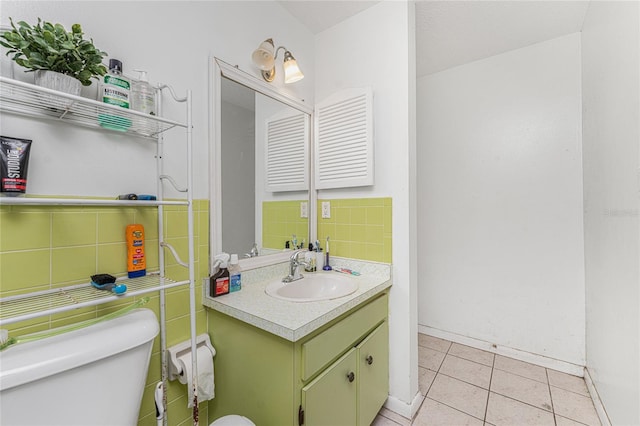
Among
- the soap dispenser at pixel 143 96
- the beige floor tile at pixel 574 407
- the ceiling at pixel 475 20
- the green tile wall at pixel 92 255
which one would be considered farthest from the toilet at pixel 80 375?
the beige floor tile at pixel 574 407

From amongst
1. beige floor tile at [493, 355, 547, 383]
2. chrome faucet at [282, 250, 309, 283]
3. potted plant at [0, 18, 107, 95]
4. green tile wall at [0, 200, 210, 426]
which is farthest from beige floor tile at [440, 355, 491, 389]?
potted plant at [0, 18, 107, 95]

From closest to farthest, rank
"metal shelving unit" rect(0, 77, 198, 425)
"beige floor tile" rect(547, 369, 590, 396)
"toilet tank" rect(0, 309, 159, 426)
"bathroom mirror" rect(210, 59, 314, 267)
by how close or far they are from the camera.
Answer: "toilet tank" rect(0, 309, 159, 426), "metal shelving unit" rect(0, 77, 198, 425), "bathroom mirror" rect(210, 59, 314, 267), "beige floor tile" rect(547, 369, 590, 396)

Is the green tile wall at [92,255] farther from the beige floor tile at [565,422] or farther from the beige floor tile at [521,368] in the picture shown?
the beige floor tile at [521,368]

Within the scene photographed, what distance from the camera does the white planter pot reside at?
0.73 metres

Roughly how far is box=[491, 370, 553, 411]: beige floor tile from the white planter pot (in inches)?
101

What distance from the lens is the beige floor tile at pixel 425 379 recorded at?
1732 millimetres

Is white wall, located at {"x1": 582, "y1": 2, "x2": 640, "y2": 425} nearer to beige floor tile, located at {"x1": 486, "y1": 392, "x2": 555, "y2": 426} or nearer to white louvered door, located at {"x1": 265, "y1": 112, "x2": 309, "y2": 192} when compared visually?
beige floor tile, located at {"x1": 486, "y1": 392, "x2": 555, "y2": 426}

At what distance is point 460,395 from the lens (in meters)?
1.67

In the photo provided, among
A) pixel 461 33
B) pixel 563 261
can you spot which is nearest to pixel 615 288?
pixel 563 261

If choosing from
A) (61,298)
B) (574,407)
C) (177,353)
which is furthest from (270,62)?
(574,407)

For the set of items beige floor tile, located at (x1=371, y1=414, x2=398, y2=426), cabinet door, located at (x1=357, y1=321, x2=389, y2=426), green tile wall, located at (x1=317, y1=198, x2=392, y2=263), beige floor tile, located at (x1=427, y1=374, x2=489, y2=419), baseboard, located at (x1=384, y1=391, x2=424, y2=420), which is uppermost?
green tile wall, located at (x1=317, y1=198, x2=392, y2=263)

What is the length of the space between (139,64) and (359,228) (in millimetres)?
1346

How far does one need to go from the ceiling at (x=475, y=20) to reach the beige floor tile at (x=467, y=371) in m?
2.44

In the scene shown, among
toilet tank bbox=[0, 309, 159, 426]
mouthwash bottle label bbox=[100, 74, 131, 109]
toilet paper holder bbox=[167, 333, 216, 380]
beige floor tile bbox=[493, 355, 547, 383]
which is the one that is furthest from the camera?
beige floor tile bbox=[493, 355, 547, 383]
